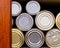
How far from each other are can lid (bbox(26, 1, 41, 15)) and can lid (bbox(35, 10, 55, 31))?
3cm

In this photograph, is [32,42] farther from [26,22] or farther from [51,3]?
[51,3]

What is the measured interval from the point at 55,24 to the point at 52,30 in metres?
0.03

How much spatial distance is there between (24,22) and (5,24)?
11cm

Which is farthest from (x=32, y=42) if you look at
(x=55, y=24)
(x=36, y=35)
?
(x=55, y=24)

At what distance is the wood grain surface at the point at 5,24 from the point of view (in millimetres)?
583

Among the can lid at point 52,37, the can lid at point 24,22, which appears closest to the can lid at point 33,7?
the can lid at point 24,22

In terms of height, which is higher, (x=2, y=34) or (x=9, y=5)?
(x=9, y=5)

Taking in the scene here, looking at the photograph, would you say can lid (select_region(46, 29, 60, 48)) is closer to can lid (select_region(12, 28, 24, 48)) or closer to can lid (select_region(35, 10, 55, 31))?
can lid (select_region(35, 10, 55, 31))

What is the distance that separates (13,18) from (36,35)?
14cm

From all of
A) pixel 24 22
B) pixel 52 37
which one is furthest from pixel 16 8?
pixel 52 37

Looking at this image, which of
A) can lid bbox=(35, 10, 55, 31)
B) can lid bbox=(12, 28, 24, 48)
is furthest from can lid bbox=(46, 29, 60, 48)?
can lid bbox=(12, 28, 24, 48)

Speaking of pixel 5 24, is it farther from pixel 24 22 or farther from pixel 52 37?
pixel 52 37

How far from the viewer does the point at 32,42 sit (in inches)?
25.7

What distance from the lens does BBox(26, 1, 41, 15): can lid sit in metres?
0.66
